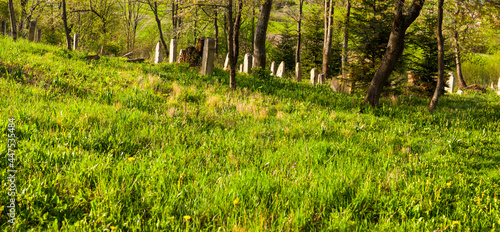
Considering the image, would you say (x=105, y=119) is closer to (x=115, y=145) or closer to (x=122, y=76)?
(x=115, y=145)

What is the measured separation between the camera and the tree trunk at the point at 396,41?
7723 mm

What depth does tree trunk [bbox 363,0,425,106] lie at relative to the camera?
25.3ft

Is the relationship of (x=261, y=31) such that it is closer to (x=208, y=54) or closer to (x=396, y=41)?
(x=208, y=54)

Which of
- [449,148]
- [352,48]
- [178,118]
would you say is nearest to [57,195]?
[178,118]

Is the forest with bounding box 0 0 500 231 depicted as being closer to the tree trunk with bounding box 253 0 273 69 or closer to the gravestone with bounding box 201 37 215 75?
the gravestone with bounding box 201 37 215 75

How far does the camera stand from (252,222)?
2.33 metres

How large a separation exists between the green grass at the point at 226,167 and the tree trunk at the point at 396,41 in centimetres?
214

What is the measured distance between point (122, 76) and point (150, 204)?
614cm

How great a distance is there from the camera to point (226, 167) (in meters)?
3.29

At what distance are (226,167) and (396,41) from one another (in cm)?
680

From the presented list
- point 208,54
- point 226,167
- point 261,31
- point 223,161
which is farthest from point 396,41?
point 226,167

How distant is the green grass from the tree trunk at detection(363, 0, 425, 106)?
2.14 meters

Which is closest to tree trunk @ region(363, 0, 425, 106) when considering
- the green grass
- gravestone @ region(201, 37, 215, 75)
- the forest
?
the forest

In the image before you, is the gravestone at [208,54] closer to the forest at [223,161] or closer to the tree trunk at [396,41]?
the forest at [223,161]
